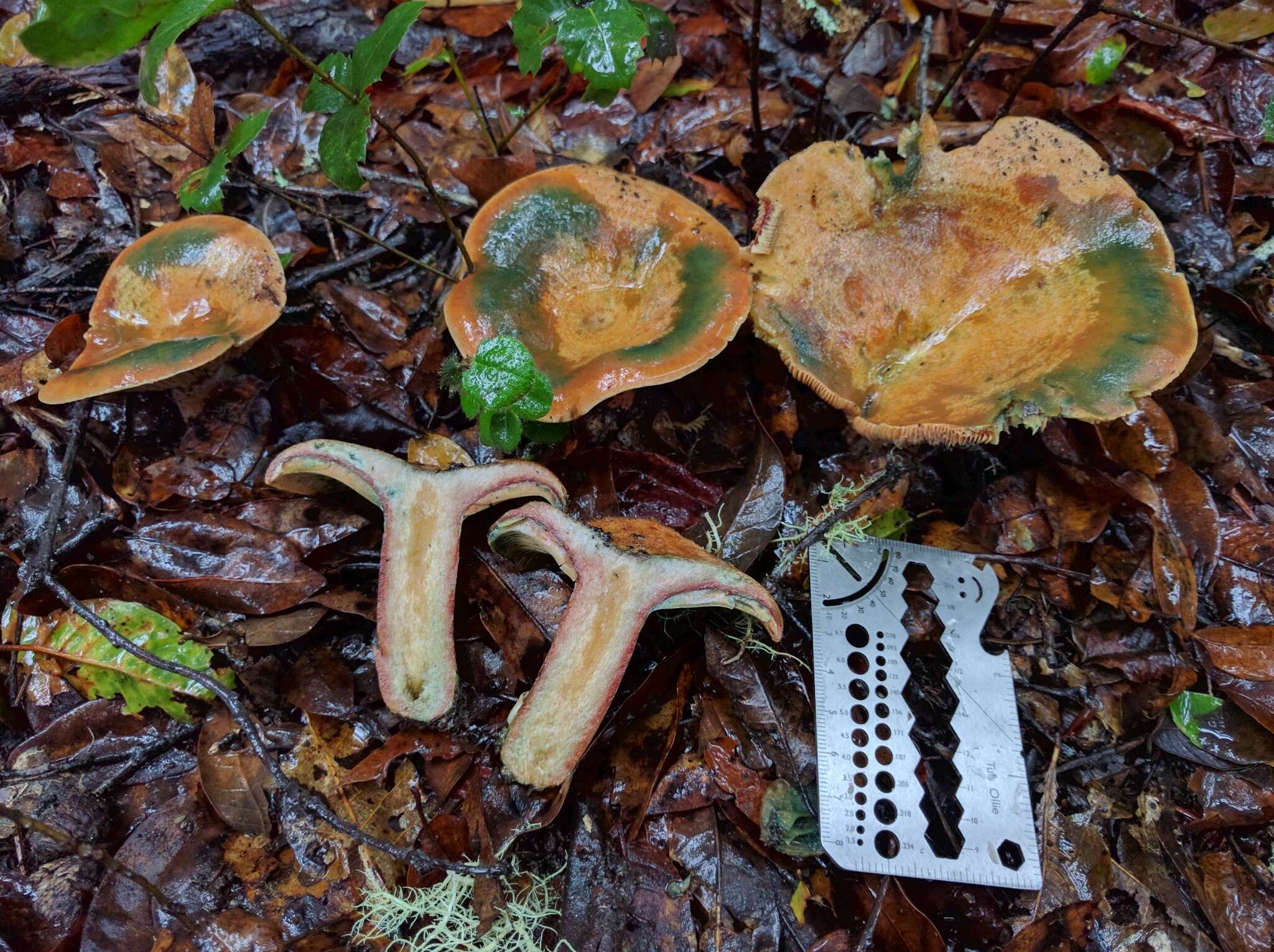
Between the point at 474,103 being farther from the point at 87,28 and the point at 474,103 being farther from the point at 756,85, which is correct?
the point at 87,28

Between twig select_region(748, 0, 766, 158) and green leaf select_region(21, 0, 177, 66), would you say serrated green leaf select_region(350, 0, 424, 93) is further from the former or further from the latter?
twig select_region(748, 0, 766, 158)

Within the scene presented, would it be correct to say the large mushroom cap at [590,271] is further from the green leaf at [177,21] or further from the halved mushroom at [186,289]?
the green leaf at [177,21]

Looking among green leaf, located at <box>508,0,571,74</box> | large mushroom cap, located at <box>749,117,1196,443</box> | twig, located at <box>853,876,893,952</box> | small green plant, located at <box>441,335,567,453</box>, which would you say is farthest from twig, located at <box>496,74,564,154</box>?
twig, located at <box>853,876,893,952</box>

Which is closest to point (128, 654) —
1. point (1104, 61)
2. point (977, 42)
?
point (977, 42)

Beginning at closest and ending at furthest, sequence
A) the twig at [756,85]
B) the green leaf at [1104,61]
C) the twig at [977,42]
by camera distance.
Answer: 1. the twig at [977,42]
2. the twig at [756,85]
3. the green leaf at [1104,61]

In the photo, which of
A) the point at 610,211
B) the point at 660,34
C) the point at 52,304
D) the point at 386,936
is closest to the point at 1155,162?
the point at 660,34

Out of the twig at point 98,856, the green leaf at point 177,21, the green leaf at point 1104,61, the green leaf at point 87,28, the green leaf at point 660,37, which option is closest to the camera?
the green leaf at point 87,28

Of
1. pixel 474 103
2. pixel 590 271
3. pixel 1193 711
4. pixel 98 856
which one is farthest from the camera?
pixel 474 103

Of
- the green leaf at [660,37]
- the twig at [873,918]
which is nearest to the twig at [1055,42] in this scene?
the green leaf at [660,37]
